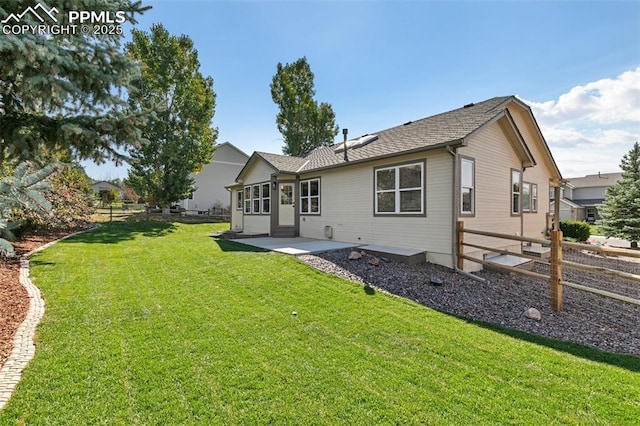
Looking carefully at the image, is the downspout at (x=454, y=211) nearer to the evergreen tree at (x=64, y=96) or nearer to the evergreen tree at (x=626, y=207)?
the evergreen tree at (x=64, y=96)

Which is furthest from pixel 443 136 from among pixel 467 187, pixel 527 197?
pixel 527 197

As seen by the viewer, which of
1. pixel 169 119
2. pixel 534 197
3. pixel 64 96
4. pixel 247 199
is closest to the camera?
pixel 64 96

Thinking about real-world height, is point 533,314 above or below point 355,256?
below

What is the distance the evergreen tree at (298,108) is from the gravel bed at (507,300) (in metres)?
25.4

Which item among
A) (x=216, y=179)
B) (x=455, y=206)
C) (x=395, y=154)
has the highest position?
(x=216, y=179)

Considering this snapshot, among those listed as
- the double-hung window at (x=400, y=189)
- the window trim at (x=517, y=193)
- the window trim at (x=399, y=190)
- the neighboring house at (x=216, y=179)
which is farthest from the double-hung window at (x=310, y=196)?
the neighboring house at (x=216, y=179)

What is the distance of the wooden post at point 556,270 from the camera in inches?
240

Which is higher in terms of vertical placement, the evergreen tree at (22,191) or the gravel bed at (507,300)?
the evergreen tree at (22,191)

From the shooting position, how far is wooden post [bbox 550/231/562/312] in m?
6.10

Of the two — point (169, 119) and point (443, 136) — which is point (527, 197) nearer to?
point (443, 136)

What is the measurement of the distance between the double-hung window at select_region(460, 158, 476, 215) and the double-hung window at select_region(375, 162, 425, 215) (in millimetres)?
1053

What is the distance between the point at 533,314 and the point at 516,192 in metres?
6.80

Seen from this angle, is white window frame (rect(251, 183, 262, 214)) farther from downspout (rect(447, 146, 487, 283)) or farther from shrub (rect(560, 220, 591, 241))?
shrub (rect(560, 220, 591, 241))

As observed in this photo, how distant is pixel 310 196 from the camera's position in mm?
12922
